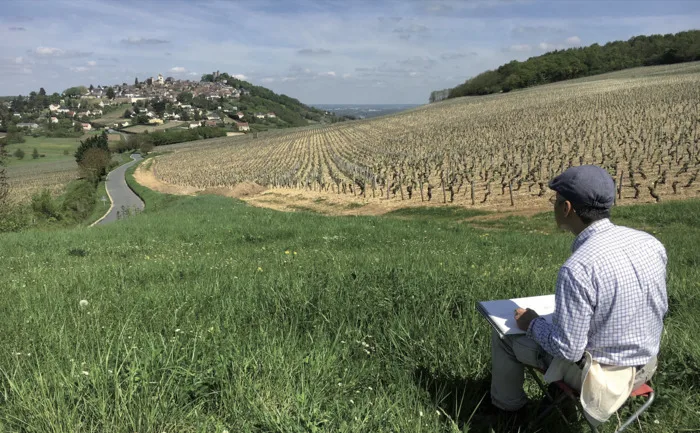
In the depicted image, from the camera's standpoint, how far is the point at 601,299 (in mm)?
2467

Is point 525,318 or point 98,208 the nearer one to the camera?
point 525,318

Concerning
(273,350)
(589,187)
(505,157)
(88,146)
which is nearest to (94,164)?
(88,146)

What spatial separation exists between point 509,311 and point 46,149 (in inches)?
5402

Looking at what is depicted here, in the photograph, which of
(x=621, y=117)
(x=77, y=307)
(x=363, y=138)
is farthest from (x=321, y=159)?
(x=77, y=307)

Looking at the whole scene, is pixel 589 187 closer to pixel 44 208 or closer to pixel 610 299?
pixel 610 299

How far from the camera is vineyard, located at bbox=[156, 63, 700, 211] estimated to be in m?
25.3

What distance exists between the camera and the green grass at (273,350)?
266 cm

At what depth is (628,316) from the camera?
2508 mm

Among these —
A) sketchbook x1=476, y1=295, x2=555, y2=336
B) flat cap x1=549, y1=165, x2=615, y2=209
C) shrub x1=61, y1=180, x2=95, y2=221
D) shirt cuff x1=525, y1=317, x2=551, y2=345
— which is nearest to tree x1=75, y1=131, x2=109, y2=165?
shrub x1=61, y1=180, x2=95, y2=221

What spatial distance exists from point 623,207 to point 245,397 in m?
19.3

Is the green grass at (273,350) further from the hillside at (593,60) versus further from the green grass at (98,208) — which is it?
the hillside at (593,60)

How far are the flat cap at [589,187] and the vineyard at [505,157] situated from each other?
805 inches

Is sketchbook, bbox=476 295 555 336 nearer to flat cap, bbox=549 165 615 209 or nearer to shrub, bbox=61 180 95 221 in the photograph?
flat cap, bbox=549 165 615 209

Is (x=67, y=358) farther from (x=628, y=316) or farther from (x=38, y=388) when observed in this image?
(x=628, y=316)
